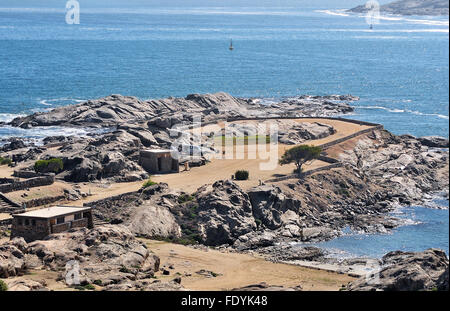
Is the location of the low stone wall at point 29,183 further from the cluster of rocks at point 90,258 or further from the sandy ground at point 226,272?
the cluster of rocks at point 90,258

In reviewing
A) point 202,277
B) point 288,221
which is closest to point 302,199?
point 288,221

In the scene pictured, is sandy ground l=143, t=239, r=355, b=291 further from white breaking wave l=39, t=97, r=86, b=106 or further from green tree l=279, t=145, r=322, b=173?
white breaking wave l=39, t=97, r=86, b=106

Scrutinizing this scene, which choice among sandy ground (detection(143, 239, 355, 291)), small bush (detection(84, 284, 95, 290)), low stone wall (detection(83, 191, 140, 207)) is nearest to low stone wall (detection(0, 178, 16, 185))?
low stone wall (detection(83, 191, 140, 207))

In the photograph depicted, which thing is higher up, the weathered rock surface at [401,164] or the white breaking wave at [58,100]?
the weathered rock surface at [401,164]

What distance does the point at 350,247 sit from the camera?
74438mm

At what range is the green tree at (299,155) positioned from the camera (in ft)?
297

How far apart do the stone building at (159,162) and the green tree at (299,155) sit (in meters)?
10.8

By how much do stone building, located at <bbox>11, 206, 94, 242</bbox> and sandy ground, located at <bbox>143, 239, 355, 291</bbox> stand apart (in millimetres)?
6072

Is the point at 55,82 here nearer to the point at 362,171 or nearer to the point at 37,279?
the point at 362,171

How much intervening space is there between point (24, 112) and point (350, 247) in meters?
81.6

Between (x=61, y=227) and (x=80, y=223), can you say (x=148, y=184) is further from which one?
(x=61, y=227)

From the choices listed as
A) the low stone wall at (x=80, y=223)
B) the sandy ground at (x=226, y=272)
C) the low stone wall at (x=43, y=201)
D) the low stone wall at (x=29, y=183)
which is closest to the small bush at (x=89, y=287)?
the sandy ground at (x=226, y=272)

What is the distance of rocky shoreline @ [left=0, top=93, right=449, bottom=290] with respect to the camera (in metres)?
68.6

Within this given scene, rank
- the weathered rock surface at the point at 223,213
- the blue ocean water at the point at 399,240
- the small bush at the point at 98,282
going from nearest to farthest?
the small bush at the point at 98,282, the blue ocean water at the point at 399,240, the weathered rock surface at the point at 223,213
